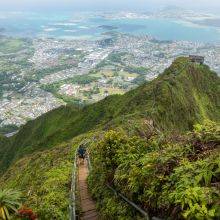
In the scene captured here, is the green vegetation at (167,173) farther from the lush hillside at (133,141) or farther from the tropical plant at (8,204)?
the tropical plant at (8,204)

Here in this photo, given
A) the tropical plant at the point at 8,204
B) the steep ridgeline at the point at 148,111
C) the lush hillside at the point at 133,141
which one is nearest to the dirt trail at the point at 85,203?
the lush hillside at the point at 133,141

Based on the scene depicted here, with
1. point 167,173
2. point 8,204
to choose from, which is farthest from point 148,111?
point 167,173

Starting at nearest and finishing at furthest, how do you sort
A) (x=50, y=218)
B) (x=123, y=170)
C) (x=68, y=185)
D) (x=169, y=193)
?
(x=169, y=193)
(x=123, y=170)
(x=50, y=218)
(x=68, y=185)

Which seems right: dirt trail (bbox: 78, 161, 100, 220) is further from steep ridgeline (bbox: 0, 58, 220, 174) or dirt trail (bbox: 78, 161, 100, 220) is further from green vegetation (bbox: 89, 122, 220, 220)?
steep ridgeline (bbox: 0, 58, 220, 174)

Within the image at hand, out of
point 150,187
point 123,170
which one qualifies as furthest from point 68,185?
point 150,187

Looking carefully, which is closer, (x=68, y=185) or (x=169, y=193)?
(x=169, y=193)

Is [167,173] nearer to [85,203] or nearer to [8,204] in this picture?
[85,203]

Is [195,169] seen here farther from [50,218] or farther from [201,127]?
[50,218]
